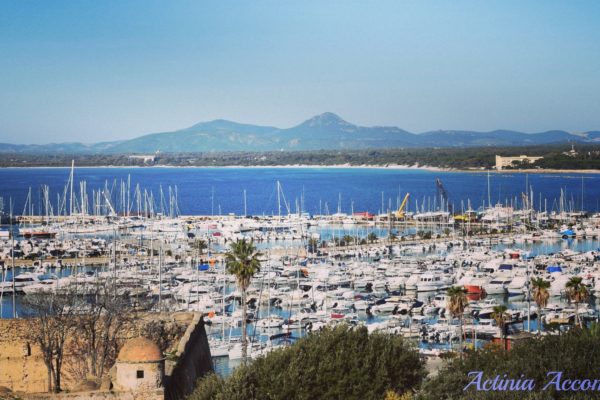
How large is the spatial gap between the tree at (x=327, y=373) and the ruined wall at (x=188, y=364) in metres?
1.22

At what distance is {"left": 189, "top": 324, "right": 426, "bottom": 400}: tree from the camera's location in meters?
15.0

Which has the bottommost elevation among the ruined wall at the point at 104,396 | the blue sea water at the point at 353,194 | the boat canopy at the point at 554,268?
the blue sea water at the point at 353,194

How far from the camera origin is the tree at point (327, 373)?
15.0m

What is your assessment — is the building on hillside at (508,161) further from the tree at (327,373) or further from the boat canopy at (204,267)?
the tree at (327,373)

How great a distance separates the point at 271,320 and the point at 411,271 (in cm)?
1477

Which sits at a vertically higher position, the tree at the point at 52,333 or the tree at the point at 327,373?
the tree at the point at 327,373

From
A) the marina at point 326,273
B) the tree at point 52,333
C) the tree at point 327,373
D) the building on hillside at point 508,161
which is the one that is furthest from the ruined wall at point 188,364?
the building on hillside at point 508,161

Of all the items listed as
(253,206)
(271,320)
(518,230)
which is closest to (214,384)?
(271,320)

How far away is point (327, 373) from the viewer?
15445mm

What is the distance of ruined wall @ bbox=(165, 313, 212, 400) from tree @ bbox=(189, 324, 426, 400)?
4.00 ft

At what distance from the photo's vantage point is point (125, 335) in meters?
22.3

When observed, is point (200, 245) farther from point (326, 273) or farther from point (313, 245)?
point (326, 273)

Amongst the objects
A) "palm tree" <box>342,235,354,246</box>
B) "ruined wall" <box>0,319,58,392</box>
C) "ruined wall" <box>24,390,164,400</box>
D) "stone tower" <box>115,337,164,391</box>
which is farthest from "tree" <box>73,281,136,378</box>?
"palm tree" <box>342,235,354,246</box>

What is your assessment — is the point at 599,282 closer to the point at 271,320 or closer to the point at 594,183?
the point at 271,320
